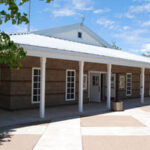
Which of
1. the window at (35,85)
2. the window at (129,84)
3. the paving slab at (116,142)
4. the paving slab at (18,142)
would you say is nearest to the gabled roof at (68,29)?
the window at (129,84)

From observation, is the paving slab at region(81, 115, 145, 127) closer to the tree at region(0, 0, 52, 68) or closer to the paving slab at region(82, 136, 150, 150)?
the paving slab at region(82, 136, 150, 150)

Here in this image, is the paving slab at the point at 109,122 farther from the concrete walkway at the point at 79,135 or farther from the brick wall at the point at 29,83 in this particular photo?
the brick wall at the point at 29,83

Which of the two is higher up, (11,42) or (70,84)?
(11,42)

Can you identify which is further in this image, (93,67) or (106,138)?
(93,67)

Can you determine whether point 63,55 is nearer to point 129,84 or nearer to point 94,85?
point 94,85

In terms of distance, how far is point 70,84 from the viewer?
13.8 meters

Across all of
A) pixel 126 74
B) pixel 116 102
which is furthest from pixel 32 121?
pixel 126 74

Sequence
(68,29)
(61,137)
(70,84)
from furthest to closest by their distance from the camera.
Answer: (68,29) → (70,84) → (61,137)

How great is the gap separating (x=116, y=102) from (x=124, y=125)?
11.6 feet

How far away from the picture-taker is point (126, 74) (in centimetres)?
1828

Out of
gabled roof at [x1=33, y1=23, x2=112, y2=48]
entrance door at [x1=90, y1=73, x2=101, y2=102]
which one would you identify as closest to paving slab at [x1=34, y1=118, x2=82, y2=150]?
entrance door at [x1=90, y1=73, x2=101, y2=102]

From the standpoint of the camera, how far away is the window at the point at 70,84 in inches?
536

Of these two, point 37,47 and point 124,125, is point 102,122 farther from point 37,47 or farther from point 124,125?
point 37,47

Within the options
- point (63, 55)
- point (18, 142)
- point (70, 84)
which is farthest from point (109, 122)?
point (70, 84)
